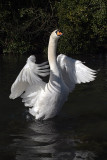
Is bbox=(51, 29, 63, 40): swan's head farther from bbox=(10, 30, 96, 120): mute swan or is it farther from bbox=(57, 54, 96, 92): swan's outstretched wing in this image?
bbox=(57, 54, 96, 92): swan's outstretched wing

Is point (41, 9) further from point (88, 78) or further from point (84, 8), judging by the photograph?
point (88, 78)

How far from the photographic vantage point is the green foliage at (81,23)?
20.6m

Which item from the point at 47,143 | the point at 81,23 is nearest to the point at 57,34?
the point at 47,143

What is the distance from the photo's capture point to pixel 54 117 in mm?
7488

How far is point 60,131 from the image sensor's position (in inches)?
256

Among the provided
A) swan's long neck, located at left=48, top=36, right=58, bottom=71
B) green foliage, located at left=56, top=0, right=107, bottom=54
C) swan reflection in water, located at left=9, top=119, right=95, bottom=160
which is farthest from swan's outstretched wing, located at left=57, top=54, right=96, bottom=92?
green foliage, located at left=56, top=0, right=107, bottom=54

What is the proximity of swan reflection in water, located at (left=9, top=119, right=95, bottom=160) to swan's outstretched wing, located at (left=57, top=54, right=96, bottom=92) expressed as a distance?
1.02 m

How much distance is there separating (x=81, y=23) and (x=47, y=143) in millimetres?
17657

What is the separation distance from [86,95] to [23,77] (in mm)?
3991

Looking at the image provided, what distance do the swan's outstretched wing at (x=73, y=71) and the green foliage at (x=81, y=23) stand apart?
13.0m

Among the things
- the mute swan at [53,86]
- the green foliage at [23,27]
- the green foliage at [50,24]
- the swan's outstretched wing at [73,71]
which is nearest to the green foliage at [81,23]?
the green foliage at [50,24]

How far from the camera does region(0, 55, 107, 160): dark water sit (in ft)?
17.0

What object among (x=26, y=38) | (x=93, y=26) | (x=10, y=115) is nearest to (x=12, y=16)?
(x=26, y=38)

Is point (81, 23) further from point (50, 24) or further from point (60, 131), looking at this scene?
point (60, 131)
